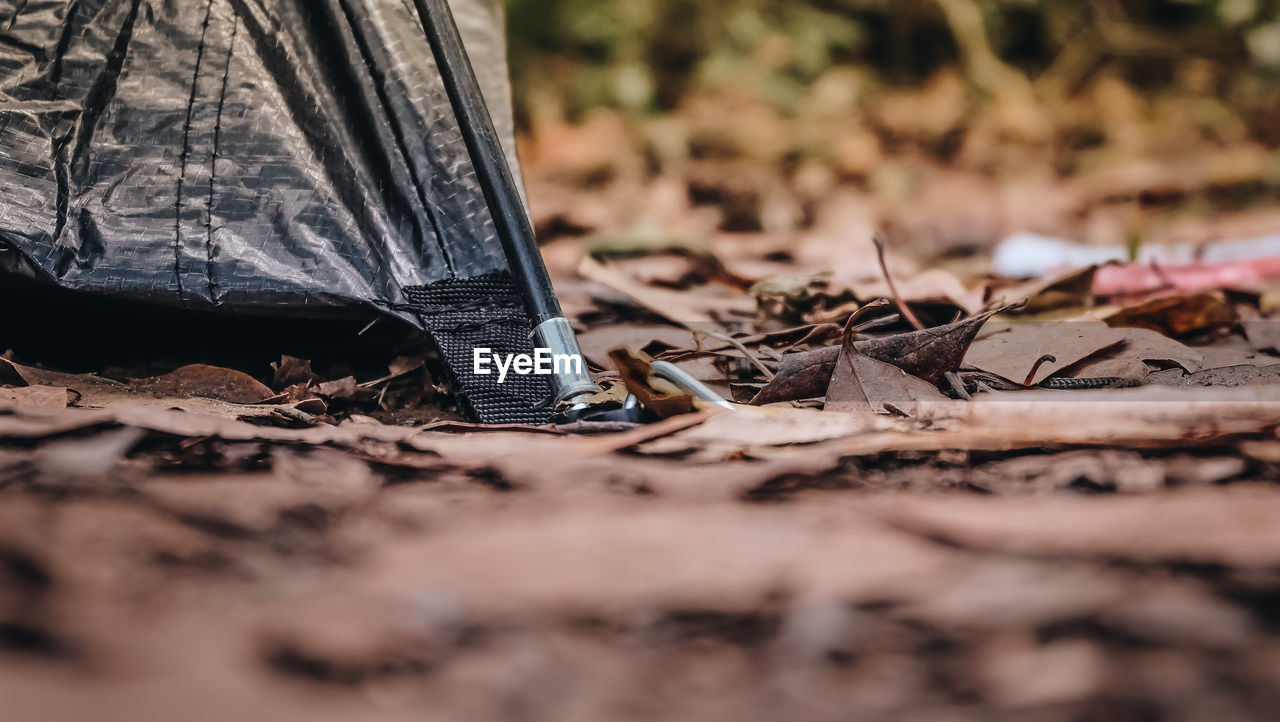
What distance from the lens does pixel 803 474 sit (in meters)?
0.80

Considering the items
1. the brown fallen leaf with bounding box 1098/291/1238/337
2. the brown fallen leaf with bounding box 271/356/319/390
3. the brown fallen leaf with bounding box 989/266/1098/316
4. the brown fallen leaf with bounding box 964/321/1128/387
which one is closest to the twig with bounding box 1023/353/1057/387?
the brown fallen leaf with bounding box 964/321/1128/387

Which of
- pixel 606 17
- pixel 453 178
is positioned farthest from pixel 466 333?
pixel 606 17

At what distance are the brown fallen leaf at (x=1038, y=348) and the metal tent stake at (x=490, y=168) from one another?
599mm

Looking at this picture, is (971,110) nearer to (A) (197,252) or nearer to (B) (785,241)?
(B) (785,241)

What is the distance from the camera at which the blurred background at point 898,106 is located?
376 cm

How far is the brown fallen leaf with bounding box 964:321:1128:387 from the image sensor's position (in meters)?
1.18

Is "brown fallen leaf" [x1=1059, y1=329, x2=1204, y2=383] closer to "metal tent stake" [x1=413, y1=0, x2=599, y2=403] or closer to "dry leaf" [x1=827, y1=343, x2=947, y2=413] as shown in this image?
"dry leaf" [x1=827, y1=343, x2=947, y2=413]

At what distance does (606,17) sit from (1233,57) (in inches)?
125

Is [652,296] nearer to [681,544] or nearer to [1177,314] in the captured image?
[1177,314]

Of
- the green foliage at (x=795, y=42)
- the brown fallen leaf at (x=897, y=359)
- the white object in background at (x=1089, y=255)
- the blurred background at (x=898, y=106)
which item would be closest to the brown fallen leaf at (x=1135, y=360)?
the brown fallen leaf at (x=897, y=359)

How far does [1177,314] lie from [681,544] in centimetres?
129

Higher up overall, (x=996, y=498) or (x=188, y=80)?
(x=188, y=80)

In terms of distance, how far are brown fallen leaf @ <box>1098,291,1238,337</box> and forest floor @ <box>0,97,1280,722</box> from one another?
0.26 metres

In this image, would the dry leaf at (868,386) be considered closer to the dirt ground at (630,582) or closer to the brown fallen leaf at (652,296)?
the dirt ground at (630,582)
